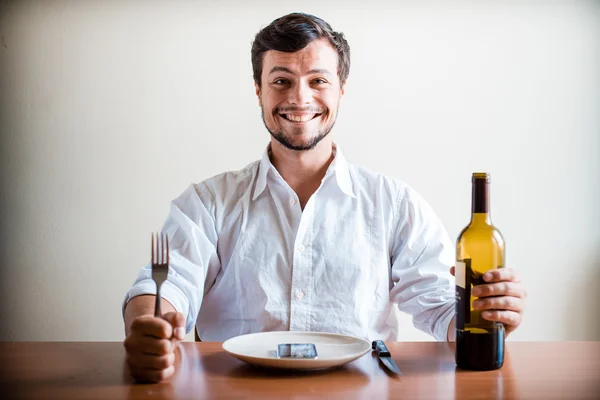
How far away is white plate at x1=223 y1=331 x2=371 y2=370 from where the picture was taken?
0.98 meters

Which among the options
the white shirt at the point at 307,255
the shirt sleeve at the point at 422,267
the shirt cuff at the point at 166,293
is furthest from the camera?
the white shirt at the point at 307,255

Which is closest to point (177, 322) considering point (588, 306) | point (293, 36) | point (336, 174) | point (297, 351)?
point (297, 351)

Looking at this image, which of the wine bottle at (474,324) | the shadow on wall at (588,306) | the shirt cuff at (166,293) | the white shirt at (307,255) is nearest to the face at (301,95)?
the white shirt at (307,255)

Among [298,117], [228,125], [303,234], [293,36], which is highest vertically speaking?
[293,36]

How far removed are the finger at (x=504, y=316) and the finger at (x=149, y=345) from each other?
51 centimetres

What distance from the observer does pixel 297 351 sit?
1.02 meters

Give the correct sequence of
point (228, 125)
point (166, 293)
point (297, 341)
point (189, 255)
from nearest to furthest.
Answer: point (297, 341) < point (166, 293) < point (189, 255) < point (228, 125)

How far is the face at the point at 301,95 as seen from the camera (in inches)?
68.2

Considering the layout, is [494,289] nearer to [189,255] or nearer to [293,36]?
[189,255]

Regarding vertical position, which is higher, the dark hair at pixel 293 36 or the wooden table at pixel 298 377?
the dark hair at pixel 293 36

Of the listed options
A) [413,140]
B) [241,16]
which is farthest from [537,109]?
[241,16]

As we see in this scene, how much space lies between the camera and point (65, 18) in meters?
2.43

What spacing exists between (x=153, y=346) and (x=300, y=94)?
966 millimetres

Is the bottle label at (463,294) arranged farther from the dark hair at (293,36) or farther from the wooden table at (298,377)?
the dark hair at (293,36)
